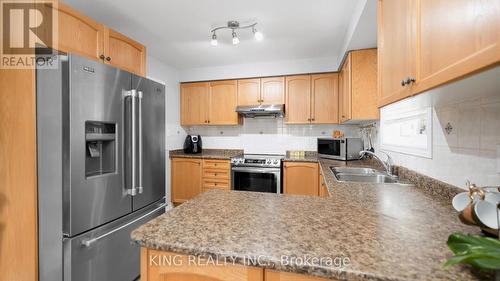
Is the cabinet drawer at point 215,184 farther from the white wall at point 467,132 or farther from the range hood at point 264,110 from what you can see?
the white wall at point 467,132

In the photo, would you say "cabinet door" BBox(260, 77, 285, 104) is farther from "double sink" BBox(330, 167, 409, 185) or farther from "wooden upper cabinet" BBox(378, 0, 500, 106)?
"wooden upper cabinet" BBox(378, 0, 500, 106)

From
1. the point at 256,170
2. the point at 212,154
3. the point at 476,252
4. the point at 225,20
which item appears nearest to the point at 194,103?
the point at 212,154

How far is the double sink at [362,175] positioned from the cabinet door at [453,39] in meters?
1.11

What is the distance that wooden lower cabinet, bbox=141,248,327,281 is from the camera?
0.60 meters

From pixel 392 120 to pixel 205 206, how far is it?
1.92m

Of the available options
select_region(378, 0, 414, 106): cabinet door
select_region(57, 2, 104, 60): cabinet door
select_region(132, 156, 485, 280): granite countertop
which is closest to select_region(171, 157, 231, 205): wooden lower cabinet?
select_region(57, 2, 104, 60): cabinet door

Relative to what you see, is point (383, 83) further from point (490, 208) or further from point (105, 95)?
point (105, 95)

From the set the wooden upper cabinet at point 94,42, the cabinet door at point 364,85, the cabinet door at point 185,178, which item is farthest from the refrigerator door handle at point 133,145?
the cabinet door at point 364,85

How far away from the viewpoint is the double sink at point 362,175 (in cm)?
180

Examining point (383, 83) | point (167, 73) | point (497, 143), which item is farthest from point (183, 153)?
point (497, 143)

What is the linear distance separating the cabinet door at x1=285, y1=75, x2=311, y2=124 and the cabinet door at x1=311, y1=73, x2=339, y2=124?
0.07m

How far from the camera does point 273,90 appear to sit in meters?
3.32

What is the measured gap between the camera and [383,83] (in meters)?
1.17

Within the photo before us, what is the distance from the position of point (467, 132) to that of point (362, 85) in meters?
1.34
